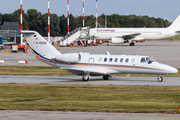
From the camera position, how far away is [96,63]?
2902 centimetres

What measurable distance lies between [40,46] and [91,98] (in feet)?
42.6

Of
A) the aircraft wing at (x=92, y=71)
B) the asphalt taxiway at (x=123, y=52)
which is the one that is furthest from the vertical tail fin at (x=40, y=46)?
the asphalt taxiway at (x=123, y=52)

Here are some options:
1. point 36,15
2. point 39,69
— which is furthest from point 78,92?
point 36,15

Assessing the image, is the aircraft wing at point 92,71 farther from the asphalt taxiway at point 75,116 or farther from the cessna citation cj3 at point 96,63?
the asphalt taxiway at point 75,116

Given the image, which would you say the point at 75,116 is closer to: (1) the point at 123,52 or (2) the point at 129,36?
(1) the point at 123,52

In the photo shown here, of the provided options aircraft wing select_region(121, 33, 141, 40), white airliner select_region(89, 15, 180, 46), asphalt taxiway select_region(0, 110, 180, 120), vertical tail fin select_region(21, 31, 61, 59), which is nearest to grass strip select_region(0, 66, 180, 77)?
vertical tail fin select_region(21, 31, 61, 59)

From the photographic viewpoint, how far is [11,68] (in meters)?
38.7

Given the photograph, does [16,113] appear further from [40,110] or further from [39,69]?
[39,69]

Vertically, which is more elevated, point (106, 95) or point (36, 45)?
point (36, 45)

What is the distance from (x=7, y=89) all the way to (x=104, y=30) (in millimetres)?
70550

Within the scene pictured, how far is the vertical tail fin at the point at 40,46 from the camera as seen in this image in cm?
3039

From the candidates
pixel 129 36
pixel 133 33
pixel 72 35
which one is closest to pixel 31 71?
pixel 129 36

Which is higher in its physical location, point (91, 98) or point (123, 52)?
point (123, 52)

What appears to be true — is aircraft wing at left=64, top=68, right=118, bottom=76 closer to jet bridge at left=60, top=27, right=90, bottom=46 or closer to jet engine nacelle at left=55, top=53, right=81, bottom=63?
jet engine nacelle at left=55, top=53, right=81, bottom=63
